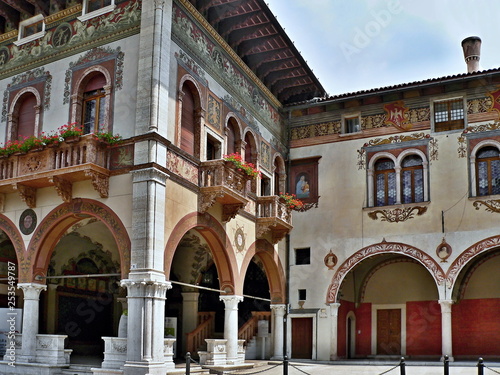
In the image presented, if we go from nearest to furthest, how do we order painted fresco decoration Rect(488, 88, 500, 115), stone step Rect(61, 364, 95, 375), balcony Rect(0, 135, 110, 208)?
1. balcony Rect(0, 135, 110, 208)
2. stone step Rect(61, 364, 95, 375)
3. painted fresco decoration Rect(488, 88, 500, 115)

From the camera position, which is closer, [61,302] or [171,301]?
[61,302]

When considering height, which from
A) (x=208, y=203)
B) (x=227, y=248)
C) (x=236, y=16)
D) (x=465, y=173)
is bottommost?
(x=227, y=248)

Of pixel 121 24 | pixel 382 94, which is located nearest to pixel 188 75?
pixel 121 24

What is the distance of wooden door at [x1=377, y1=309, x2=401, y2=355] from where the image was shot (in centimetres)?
2356

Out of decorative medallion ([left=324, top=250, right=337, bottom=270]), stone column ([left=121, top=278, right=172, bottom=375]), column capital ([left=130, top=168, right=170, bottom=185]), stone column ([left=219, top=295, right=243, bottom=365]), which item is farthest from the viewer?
decorative medallion ([left=324, top=250, right=337, bottom=270])

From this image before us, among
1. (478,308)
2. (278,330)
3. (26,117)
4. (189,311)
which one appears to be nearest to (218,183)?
(26,117)

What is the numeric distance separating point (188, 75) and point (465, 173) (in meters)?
10.2

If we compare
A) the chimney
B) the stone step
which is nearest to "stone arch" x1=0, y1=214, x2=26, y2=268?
the stone step

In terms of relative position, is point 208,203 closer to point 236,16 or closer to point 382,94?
point 236,16

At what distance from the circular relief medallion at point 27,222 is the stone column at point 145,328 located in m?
3.77

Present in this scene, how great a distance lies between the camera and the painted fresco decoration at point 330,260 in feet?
74.1

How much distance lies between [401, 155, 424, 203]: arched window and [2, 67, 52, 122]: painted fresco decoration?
1231 centimetres

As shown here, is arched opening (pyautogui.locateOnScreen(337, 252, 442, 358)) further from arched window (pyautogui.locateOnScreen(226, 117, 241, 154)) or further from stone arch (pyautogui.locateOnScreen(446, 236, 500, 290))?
arched window (pyautogui.locateOnScreen(226, 117, 241, 154))

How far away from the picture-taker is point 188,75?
56.8 ft
